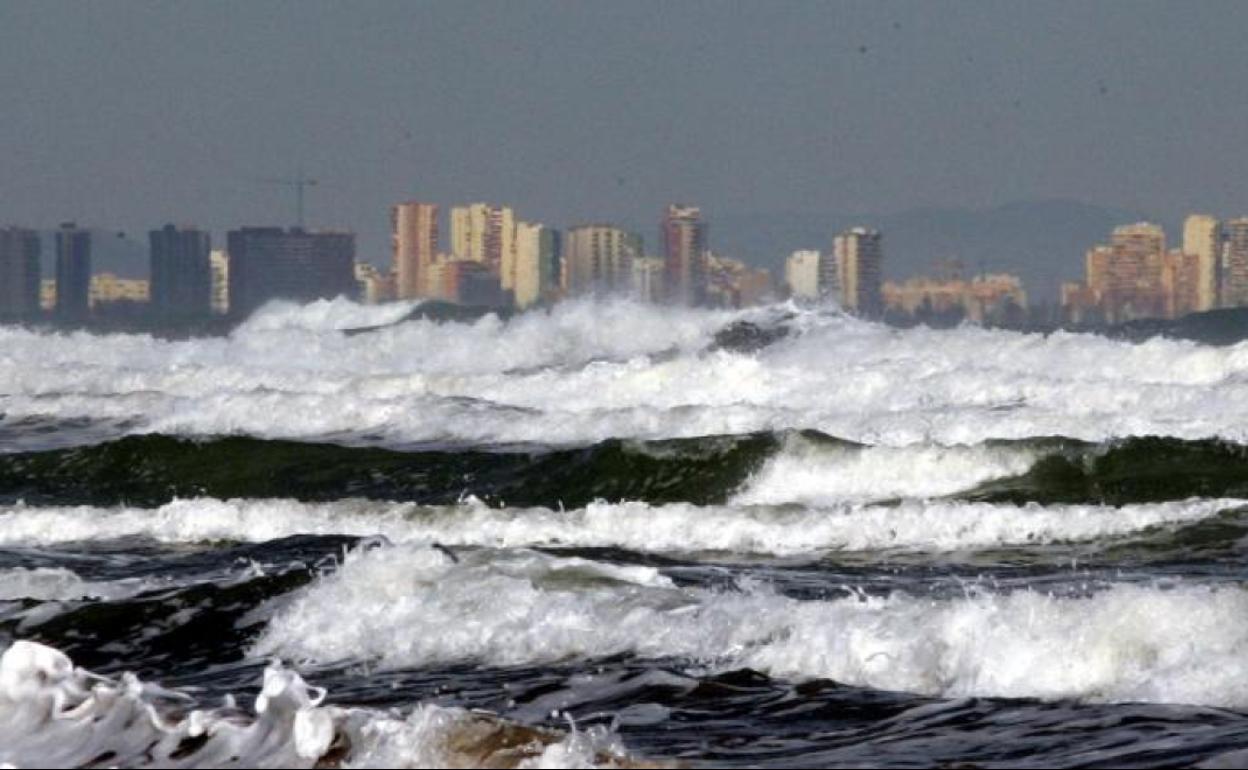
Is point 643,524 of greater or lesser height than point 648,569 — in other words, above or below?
below

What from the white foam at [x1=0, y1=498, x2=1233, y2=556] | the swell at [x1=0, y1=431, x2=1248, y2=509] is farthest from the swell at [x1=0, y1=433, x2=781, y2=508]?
the white foam at [x1=0, y1=498, x2=1233, y2=556]

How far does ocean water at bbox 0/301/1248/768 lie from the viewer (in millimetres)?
12000

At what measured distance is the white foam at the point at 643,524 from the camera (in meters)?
26.6

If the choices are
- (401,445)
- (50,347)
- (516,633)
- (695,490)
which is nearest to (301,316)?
(50,347)

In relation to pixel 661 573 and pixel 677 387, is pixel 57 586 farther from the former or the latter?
pixel 677 387

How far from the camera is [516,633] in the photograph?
16.1 meters

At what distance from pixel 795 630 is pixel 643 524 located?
1311 cm

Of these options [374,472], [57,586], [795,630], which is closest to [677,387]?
[374,472]

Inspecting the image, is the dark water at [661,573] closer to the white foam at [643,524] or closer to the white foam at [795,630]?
the white foam at [795,630]

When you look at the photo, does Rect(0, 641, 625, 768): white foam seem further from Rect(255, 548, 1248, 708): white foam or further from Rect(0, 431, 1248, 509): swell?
Rect(0, 431, 1248, 509): swell

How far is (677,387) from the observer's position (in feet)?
170

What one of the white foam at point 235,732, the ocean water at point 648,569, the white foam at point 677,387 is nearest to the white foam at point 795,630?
the ocean water at point 648,569

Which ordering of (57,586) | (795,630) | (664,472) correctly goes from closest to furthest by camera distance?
(795,630) → (57,586) → (664,472)

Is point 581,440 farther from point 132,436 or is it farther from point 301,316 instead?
point 301,316
